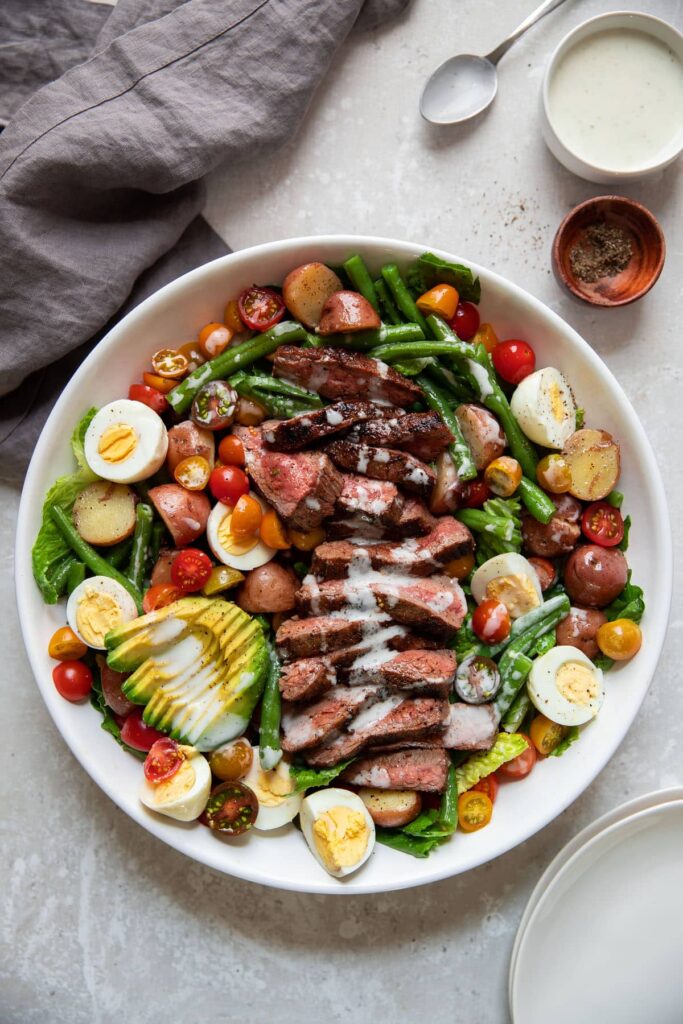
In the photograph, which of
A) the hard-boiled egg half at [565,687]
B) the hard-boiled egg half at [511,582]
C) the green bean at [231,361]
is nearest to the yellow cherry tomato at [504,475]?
the hard-boiled egg half at [511,582]

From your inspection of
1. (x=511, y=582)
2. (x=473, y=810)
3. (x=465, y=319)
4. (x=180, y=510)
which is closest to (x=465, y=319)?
(x=465, y=319)

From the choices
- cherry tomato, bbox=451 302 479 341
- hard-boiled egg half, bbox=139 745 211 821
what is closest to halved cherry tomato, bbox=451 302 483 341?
cherry tomato, bbox=451 302 479 341

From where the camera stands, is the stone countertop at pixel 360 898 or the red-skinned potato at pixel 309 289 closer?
the red-skinned potato at pixel 309 289

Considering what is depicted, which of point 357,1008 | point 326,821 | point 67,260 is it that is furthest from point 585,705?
point 67,260

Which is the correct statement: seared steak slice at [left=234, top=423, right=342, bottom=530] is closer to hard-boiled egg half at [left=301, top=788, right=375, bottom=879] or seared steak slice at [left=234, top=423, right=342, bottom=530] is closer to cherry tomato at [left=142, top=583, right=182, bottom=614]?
cherry tomato at [left=142, top=583, right=182, bottom=614]

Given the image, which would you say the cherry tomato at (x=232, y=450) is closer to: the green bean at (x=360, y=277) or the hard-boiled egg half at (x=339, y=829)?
the green bean at (x=360, y=277)

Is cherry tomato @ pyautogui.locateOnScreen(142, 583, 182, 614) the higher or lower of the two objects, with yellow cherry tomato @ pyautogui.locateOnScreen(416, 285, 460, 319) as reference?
lower
